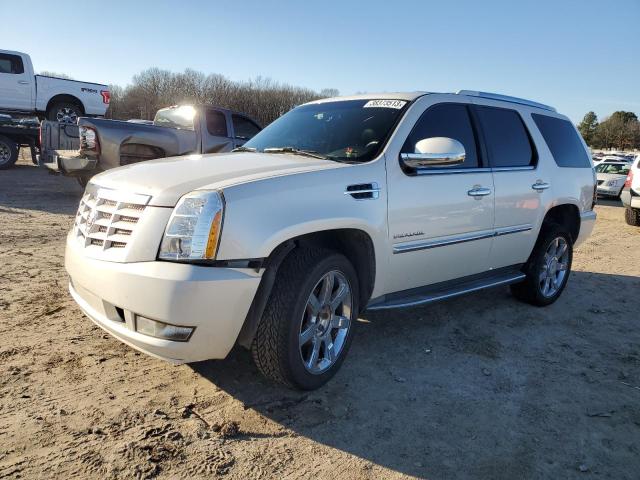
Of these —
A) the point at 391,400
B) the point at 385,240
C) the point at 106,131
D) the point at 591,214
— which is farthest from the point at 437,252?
the point at 106,131

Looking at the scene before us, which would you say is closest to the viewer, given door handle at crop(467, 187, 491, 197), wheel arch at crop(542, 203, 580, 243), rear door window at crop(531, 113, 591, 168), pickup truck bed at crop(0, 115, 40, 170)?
door handle at crop(467, 187, 491, 197)

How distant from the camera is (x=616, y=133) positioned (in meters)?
70.4

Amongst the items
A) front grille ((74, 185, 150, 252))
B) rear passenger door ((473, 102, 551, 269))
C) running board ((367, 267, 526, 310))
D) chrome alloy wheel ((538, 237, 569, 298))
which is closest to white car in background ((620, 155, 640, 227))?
chrome alloy wheel ((538, 237, 569, 298))

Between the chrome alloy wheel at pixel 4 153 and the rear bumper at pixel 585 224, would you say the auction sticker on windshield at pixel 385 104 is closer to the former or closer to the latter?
the rear bumper at pixel 585 224

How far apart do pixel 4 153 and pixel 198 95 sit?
64.9m

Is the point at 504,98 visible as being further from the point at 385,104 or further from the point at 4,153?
the point at 4,153

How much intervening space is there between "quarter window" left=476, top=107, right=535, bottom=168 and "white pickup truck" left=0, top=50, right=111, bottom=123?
14.0m

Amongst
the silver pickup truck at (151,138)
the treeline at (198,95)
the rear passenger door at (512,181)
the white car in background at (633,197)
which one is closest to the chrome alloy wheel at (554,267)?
the rear passenger door at (512,181)

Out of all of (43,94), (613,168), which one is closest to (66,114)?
(43,94)

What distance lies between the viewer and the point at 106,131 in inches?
319

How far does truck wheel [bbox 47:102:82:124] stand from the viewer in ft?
49.4

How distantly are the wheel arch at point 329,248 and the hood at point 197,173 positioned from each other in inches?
16.4

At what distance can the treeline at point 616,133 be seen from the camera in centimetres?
6950

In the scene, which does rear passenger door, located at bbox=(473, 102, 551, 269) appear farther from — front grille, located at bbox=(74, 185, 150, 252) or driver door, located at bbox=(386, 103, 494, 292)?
front grille, located at bbox=(74, 185, 150, 252)
